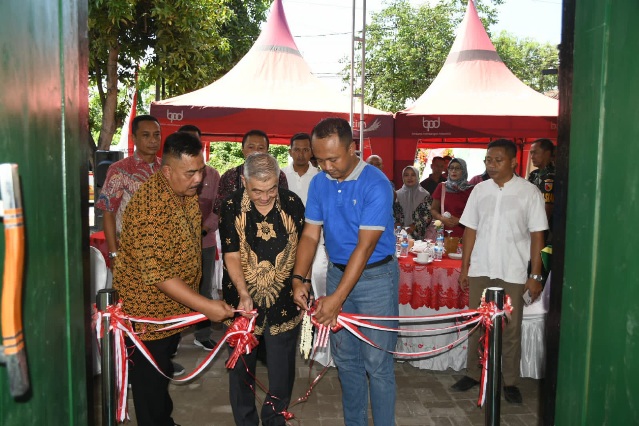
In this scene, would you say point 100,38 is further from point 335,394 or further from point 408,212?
point 335,394

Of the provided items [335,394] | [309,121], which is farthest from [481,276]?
[309,121]

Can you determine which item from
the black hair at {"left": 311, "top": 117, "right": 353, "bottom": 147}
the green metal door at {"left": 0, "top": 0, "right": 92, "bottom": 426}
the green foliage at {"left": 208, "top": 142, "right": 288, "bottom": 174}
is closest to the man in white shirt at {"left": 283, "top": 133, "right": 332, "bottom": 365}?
the black hair at {"left": 311, "top": 117, "right": 353, "bottom": 147}

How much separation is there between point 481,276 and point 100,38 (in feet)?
33.5

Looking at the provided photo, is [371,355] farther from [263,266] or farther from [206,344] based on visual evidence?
[206,344]

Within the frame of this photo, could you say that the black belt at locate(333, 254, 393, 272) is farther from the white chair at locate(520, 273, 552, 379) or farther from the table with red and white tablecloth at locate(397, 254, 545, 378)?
the white chair at locate(520, 273, 552, 379)

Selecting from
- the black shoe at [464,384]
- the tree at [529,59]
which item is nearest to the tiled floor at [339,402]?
the black shoe at [464,384]

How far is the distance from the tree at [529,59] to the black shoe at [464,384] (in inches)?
909

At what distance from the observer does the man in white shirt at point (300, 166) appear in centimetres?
588

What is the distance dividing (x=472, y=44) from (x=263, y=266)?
32.1 ft

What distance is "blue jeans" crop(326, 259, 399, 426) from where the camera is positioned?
3.19 metres

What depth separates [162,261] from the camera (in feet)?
8.96

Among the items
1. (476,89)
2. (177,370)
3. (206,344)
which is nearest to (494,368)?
Answer: (177,370)

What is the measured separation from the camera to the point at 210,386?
4539 millimetres

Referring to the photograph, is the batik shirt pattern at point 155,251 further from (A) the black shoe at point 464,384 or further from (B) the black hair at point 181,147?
(A) the black shoe at point 464,384
